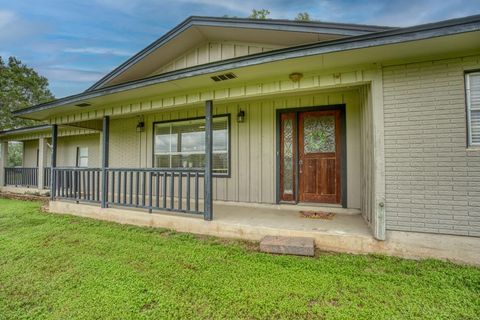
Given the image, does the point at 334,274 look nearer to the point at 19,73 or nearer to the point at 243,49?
the point at 243,49

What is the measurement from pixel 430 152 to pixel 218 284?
9.82ft

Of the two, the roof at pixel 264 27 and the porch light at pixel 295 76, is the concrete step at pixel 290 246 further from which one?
the roof at pixel 264 27

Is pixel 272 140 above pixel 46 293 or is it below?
above

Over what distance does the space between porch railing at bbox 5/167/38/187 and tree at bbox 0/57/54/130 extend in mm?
9650

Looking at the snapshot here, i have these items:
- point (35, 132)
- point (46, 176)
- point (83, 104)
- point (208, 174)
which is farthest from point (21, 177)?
point (208, 174)

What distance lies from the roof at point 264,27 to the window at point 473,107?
1.24 meters

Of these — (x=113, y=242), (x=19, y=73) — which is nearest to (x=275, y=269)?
(x=113, y=242)

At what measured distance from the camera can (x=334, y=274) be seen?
2.81m

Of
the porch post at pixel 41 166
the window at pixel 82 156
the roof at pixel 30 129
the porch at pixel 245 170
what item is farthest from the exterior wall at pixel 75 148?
the porch at pixel 245 170

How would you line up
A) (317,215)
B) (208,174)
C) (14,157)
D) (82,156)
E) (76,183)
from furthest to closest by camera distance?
(14,157), (82,156), (76,183), (317,215), (208,174)

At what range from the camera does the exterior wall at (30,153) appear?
1213 cm

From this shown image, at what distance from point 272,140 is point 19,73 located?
25528 millimetres

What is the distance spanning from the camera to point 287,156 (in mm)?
5387

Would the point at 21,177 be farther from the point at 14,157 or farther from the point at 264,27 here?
the point at 14,157
